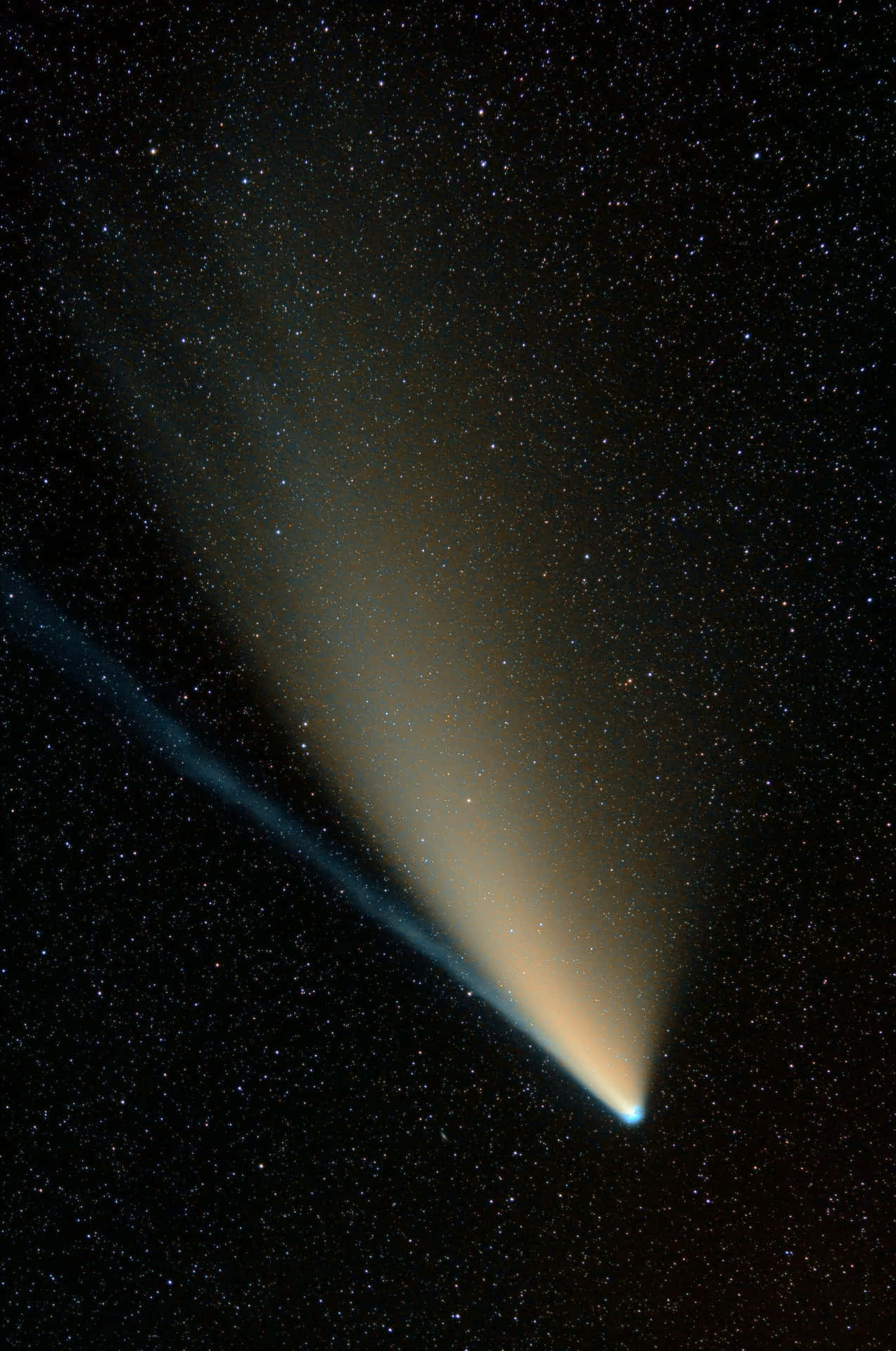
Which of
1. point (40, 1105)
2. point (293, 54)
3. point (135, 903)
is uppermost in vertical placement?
point (293, 54)

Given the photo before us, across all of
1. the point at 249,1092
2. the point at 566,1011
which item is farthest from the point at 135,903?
the point at 566,1011

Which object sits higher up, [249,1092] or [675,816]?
[675,816]

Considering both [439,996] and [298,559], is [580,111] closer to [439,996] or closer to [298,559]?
[298,559]

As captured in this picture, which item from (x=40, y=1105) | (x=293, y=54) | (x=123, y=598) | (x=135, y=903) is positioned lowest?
(x=40, y=1105)

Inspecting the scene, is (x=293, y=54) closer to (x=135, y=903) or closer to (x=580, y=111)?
(x=580, y=111)

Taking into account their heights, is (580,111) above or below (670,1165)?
above

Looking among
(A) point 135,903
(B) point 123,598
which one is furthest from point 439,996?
(B) point 123,598
